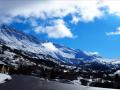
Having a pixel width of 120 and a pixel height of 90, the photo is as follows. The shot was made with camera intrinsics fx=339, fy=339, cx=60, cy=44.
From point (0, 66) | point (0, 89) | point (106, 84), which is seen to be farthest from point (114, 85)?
point (0, 89)

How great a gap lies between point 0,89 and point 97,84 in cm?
12458

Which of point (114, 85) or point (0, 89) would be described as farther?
point (114, 85)

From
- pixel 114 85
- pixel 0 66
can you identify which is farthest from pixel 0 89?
pixel 114 85

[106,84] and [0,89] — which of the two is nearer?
[0,89]

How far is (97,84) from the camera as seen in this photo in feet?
611

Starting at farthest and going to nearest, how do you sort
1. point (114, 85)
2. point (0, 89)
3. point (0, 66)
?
point (114, 85)
point (0, 66)
point (0, 89)

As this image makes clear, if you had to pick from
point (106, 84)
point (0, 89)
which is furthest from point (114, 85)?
point (0, 89)

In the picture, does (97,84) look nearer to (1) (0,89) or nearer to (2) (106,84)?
(2) (106,84)

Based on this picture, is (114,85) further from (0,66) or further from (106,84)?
(0,66)

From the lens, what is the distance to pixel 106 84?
186875mm

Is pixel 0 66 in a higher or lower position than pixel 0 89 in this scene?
higher

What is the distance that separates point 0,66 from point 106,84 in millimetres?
59122

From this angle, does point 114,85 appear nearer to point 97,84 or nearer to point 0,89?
point 97,84

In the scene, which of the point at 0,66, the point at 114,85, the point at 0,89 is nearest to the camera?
the point at 0,89
